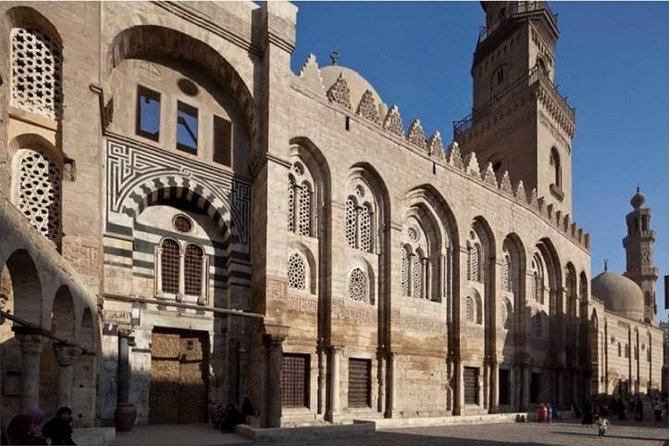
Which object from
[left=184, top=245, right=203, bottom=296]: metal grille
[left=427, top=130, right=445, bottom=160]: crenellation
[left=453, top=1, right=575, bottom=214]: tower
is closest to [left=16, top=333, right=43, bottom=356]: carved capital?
[left=184, top=245, right=203, bottom=296]: metal grille

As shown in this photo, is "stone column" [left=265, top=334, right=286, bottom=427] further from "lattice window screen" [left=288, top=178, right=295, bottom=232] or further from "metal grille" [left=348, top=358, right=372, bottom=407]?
"metal grille" [left=348, top=358, right=372, bottom=407]


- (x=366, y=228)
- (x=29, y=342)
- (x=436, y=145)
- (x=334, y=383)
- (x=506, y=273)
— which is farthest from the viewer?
(x=506, y=273)

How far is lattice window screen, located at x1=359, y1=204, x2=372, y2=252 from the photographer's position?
17.8 m

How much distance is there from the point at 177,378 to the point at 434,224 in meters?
10.5

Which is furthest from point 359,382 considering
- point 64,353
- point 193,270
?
point 64,353

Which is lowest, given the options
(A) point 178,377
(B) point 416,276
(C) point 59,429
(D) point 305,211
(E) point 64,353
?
(A) point 178,377

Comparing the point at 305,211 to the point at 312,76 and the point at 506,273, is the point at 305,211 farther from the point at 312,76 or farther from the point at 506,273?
the point at 506,273

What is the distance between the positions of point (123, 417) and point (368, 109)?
1122 centimetres

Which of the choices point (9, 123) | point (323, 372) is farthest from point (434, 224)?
point (9, 123)

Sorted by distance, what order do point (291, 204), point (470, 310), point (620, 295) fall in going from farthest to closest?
point (620, 295) < point (470, 310) < point (291, 204)

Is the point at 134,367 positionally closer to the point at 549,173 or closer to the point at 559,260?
the point at 559,260

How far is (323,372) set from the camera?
15.4 metres

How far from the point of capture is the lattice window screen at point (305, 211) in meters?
16.0

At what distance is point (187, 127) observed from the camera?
1455cm
